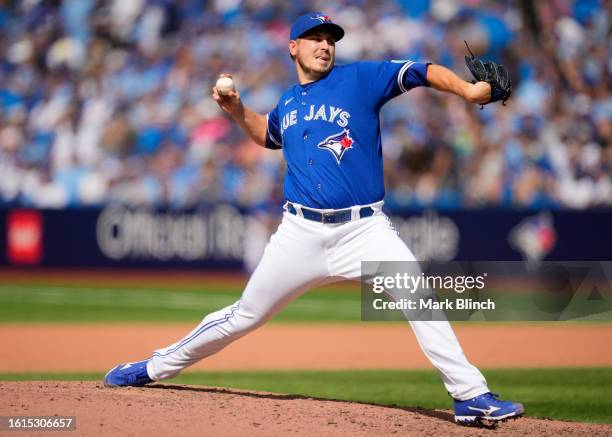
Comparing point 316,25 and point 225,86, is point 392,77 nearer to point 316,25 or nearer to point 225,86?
point 316,25

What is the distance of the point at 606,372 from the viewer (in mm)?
7883

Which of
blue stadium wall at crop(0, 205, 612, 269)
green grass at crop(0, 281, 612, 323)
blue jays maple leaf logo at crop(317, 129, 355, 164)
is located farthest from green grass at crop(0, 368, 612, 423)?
blue stadium wall at crop(0, 205, 612, 269)

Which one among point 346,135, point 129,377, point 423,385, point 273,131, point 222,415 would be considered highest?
point 273,131

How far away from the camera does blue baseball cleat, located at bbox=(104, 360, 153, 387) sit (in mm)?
5133

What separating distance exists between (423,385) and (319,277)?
115 inches

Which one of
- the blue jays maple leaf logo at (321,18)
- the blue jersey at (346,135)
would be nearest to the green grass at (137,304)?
the blue jersey at (346,135)

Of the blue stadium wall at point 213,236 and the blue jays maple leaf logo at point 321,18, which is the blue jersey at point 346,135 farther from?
the blue stadium wall at point 213,236

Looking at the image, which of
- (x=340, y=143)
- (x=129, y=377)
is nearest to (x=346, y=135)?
(x=340, y=143)

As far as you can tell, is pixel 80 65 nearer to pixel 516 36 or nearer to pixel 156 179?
pixel 156 179

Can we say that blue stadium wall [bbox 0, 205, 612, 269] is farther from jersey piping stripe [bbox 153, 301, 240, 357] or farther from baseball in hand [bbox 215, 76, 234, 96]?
jersey piping stripe [bbox 153, 301, 240, 357]

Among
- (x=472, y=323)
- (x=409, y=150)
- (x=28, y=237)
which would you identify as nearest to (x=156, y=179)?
(x=28, y=237)

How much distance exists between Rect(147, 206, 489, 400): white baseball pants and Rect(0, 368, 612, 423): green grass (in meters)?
1.61

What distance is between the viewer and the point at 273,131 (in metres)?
5.27

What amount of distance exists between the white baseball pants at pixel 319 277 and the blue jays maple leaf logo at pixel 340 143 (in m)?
0.34
